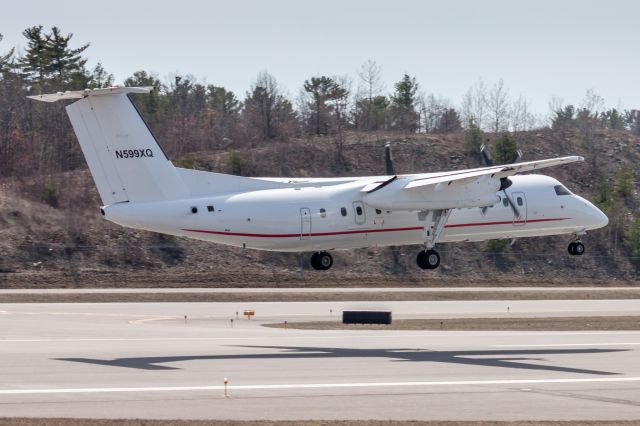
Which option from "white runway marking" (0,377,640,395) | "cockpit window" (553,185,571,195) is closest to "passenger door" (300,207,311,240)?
"white runway marking" (0,377,640,395)

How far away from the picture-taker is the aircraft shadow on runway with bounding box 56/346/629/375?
28094 mm

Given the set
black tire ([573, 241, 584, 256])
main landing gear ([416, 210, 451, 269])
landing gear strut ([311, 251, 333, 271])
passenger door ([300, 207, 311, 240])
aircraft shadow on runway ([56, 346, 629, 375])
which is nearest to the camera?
aircraft shadow on runway ([56, 346, 629, 375])

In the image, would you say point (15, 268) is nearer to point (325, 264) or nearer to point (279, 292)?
point (279, 292)

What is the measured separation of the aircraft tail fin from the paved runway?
5.13 m

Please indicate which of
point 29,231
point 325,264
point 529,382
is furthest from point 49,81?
point 529,382

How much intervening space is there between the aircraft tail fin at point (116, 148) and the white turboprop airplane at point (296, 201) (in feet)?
0.11

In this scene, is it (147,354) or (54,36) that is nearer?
(147,354)

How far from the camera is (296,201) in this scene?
3581 centimetres

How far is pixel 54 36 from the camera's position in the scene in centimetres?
9894

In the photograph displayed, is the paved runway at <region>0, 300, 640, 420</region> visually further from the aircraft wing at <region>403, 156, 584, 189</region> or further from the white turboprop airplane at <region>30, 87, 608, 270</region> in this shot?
the aircraft wing at <region>403, 156, 584, 189</region>

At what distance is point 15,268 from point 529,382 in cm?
4972

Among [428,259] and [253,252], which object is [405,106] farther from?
[428,259]

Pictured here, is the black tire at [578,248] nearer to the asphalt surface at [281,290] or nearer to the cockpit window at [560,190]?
the cockpit window at [560,190]

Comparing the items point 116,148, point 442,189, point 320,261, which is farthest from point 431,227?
point 116,148
